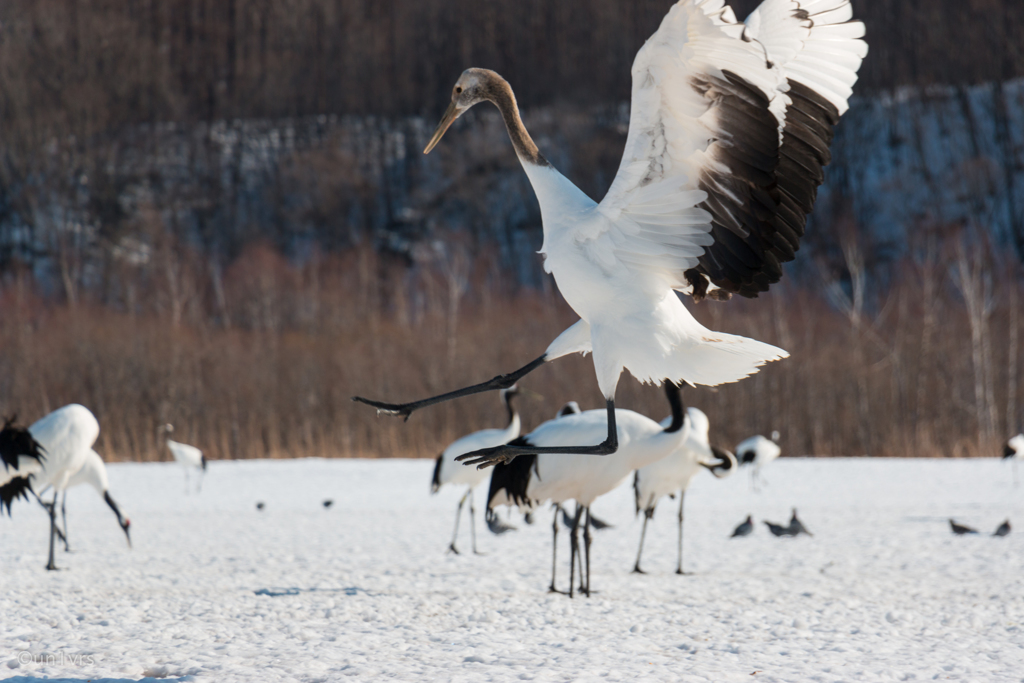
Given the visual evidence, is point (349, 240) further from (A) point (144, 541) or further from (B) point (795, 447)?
(A) point (144, 541)

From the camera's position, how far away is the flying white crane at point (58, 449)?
852cm

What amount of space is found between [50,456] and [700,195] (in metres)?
7.29

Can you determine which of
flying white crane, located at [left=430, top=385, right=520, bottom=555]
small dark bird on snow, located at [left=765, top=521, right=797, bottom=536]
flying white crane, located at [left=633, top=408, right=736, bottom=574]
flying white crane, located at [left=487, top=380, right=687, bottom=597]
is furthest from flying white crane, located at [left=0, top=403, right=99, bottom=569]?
small dark bird on snow, located at [left=765, top=521, right=797, bottom=536]

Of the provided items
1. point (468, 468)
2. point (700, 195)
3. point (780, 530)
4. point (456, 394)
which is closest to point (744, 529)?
point (780, 530)

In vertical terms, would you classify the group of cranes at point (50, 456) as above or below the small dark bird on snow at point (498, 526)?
above

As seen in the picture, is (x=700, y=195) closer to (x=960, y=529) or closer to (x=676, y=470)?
(x=676, y=470)

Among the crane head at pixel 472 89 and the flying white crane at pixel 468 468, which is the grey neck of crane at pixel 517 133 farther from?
the flying white crane at pixel 468 468

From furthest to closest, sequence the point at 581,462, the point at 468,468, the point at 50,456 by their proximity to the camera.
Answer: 1. the point at 468,468
2. the point at 50,456
3. the point at 581,462

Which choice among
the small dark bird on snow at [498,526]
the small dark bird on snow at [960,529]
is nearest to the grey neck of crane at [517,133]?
Result: the small dark bird on snow at [498,526]

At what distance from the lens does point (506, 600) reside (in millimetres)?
6078

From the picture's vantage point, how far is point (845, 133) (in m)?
41.1

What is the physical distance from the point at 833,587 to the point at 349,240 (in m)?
40.3

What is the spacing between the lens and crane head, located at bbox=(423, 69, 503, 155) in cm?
457

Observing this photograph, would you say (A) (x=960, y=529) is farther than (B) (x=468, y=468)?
No
